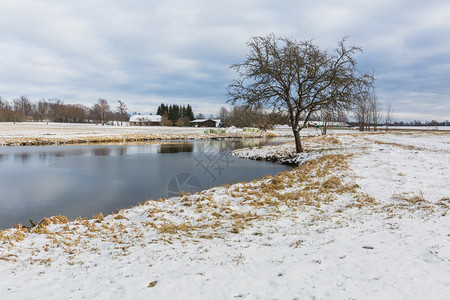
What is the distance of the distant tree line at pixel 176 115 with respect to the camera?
11931 centimetres

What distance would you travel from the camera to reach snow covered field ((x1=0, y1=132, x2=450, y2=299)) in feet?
13.7

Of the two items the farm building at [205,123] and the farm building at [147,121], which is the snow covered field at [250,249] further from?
the farm building at [147,121]

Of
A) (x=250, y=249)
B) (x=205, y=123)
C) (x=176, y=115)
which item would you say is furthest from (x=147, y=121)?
(x=250, y=249)

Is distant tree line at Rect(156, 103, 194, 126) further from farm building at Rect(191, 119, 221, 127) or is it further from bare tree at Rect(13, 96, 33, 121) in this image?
bare tree at Rect(13, 96, 33, 121)

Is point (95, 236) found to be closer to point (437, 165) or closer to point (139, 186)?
point (139, 186)

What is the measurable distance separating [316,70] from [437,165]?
928 cm

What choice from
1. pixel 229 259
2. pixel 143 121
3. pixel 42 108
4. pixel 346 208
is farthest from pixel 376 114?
pixel 42 108

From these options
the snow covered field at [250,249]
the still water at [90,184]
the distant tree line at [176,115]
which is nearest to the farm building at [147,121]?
the distant tree line at [176,115]

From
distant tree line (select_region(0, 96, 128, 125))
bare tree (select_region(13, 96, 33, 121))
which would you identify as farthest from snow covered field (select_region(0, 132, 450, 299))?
bare tree (select_region(13, 96, 33, 121))

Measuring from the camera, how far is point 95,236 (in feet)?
22.3

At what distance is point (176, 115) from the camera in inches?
4875

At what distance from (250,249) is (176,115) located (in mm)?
122129

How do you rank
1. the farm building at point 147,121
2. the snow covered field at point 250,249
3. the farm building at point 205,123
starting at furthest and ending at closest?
the farm building at point 205,123 < the farm building at point 147,121 < the snow covered field at point 250,249

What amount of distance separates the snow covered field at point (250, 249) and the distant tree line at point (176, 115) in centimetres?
11272
